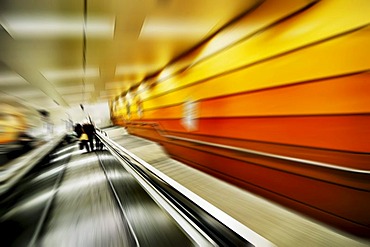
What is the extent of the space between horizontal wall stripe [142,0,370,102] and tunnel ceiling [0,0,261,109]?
52 cm

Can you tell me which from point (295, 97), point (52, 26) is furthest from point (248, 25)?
point (52, 26)

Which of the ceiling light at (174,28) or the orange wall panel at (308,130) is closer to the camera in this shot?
the orange wall panel at (308,130)

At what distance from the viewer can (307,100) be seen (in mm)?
2115

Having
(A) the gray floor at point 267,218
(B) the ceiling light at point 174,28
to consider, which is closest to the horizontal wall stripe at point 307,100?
(A) the gray floor at point 267,218

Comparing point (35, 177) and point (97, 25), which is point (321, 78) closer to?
point (97, 25)

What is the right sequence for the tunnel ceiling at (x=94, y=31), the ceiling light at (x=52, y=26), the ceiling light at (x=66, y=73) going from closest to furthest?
1. the tunnel ceiling at (x=94, y=31)
2. the ceiling light at (x=52, y=26)
3. the ceiling light at (x=66, y=73)

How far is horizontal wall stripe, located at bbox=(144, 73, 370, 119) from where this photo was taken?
1711 millimetres

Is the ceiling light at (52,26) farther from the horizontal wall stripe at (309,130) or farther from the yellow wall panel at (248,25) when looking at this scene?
the horizontal wall stripe at (309,130)

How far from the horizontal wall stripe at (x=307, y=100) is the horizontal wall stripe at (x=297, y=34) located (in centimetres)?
44

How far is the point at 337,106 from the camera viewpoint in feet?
6.08

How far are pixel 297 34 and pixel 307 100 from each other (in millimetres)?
747

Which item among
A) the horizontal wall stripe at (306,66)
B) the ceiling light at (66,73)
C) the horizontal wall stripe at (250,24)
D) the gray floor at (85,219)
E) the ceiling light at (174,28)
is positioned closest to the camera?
the horizontal wall stripe at (306,66)

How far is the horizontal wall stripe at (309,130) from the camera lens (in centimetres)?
173

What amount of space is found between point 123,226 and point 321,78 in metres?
2.56
